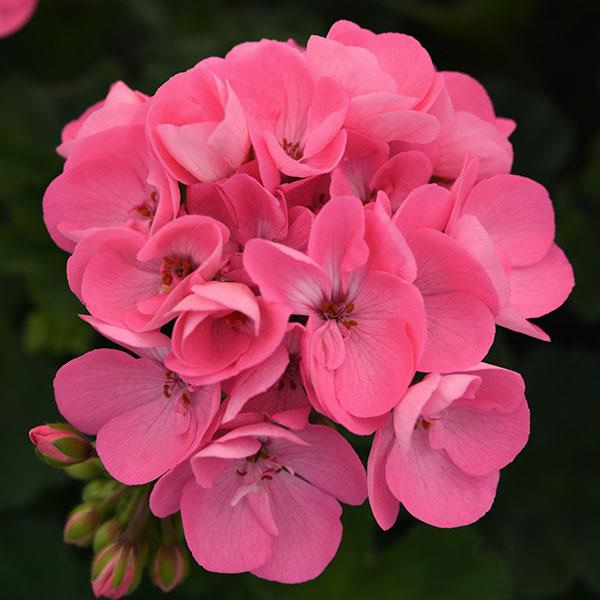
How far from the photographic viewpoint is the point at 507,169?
1.33m

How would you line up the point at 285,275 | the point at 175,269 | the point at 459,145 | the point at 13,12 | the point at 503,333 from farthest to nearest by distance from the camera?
the point at 13,12
the point at 503,333
the point at 459,145
the point at 175,269
the point at 285,275

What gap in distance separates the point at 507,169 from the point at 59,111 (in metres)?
1.46

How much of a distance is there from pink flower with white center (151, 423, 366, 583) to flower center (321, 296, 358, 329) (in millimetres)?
137

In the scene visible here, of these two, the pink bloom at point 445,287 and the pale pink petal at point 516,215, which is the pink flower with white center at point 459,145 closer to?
the pale pink petal at point 516,215

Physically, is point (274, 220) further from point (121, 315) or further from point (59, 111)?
point (59, 111)

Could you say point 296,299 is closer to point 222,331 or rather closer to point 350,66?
point 222,331

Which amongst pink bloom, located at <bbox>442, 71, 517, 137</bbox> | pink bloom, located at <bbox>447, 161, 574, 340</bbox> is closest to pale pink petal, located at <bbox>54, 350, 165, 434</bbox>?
pink bloom, located at <bbox>447, 161, 574, 340</bbox>

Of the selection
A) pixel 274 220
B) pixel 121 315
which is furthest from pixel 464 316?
pixel 121 315

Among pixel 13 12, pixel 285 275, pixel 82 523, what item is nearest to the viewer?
pixel 285 275

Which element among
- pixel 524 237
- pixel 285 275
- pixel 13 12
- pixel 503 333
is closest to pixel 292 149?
pixel 285 275

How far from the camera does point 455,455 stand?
1184 millimetres

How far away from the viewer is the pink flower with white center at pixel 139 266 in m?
1.11

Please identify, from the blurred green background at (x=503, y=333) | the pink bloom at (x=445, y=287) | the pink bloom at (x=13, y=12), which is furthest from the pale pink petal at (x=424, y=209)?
the pink bloom at (x=13, y=12)

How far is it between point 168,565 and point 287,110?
693mm
